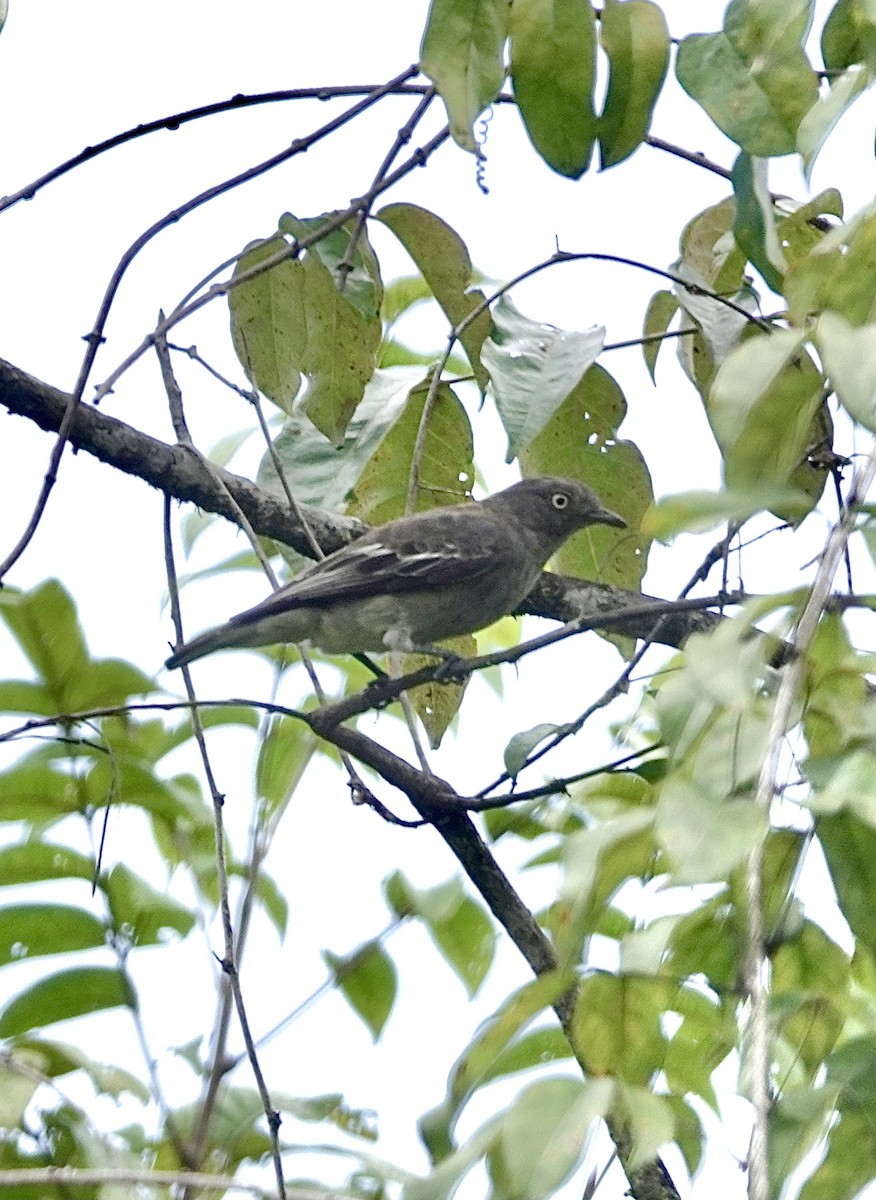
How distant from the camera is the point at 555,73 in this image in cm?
264

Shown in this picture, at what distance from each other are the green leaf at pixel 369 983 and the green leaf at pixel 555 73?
1.87 m

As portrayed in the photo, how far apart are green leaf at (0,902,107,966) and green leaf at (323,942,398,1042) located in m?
0.60

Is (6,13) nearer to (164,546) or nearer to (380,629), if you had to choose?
(164,546)

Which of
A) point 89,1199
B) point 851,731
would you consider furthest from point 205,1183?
point 851,731

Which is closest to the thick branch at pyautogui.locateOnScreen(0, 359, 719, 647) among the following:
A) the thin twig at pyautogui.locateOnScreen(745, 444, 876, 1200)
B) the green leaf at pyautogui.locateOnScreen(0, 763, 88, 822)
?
the green leaf at pyautogui.locateOnScreen(0, 763, 88, 822)

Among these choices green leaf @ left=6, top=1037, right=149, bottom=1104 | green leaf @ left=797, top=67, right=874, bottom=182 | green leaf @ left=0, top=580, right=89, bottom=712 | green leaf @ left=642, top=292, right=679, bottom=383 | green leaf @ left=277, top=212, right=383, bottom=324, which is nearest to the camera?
green leaf @ left=797, top=67, right=874, bottom=182

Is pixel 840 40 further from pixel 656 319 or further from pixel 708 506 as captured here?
pixel 708 506

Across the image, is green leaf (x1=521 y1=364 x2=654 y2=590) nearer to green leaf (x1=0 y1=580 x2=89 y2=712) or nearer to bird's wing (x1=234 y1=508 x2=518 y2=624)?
bird's wing (x1=234 y1=508 x2=518 y2=624)

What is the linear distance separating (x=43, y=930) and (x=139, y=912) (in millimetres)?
228

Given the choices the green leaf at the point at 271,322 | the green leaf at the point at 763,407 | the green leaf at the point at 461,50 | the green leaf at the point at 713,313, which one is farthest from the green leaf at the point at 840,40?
the green leaf at the point at 271,322

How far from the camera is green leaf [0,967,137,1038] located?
3.36m

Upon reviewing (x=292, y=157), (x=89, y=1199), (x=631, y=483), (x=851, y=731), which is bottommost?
(x=89, y=1199)

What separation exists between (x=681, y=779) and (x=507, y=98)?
290 cm

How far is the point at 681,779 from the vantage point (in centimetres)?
177
